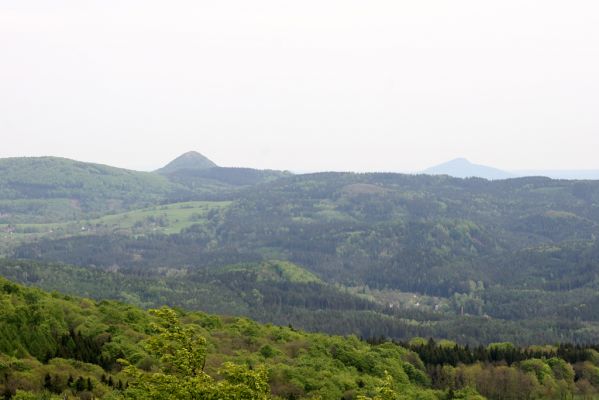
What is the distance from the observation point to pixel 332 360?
440 feet

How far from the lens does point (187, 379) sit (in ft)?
182

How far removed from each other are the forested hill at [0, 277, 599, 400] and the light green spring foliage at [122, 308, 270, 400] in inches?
4.5

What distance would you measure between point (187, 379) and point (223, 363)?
6500 millimetres

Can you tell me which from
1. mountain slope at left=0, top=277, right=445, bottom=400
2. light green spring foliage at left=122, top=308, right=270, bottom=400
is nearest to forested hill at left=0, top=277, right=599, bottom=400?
light green spring foliage at left=122, top=308, right=270, bottom=400

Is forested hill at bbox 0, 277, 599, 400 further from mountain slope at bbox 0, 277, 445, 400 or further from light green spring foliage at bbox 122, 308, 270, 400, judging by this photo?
mountain slope at bbox 0, 277, 445, 400

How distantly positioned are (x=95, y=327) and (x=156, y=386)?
73272mm

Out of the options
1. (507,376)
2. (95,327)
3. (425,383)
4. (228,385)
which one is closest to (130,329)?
(95,327)

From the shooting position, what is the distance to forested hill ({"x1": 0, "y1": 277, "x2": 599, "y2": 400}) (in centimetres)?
5884

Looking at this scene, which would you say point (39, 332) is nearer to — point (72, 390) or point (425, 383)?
point (72, 390)

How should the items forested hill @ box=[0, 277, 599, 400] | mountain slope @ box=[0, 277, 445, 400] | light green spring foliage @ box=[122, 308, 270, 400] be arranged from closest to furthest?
1. light green spring foliage @ box=[122, 308, 270, 400]
2. forested hill @ box=[0, 277, 599, 400]
3. mountain slope @ box=[0, 277, 445, 400]

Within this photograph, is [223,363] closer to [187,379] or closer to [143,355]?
[187,379]

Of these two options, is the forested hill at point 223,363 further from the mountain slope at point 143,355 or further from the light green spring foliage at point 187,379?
the mountain slope at point 143,355

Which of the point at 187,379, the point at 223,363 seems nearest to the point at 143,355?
the point at 223,363

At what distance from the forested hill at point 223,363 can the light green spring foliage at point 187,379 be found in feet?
0.37
